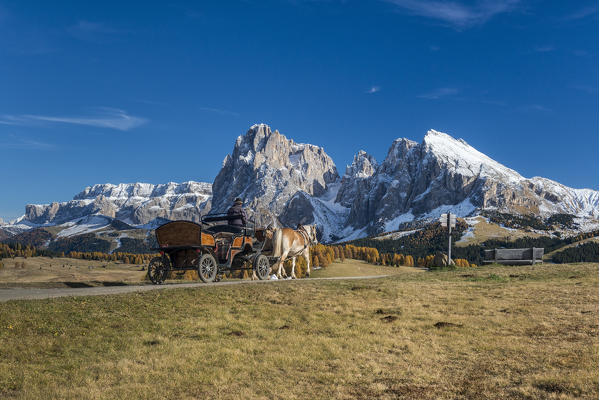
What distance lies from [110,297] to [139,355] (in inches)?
→ 229

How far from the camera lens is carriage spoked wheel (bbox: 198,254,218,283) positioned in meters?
21.3

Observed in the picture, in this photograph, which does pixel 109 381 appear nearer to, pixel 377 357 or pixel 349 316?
pixel 377 357

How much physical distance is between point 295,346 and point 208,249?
10.8 m

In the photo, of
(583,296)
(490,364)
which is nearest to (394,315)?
(490,364)

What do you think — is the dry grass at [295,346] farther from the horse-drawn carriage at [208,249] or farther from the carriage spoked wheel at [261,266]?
the carriage spoked wheel at [261,266]

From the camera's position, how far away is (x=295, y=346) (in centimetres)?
1214

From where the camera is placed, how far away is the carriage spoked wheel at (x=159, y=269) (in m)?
23.1

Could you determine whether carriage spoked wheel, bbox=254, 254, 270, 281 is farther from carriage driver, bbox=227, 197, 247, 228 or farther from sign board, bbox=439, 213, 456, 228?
sign board, bbox=439, 213, 456, 228

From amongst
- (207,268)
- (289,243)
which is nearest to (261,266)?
(289,243)

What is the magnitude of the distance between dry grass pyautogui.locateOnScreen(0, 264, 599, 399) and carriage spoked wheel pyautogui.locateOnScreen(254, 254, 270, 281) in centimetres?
488

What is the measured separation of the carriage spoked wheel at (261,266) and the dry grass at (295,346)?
488 cm

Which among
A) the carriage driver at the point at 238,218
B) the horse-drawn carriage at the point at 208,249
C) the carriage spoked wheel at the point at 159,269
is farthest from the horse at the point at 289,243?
the carriage spoked wheel at the point at 159,269

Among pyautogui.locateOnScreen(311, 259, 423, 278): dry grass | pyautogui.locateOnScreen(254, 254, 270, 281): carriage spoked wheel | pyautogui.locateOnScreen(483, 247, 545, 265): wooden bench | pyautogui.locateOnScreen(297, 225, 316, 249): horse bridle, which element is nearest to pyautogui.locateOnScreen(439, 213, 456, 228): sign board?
pyautogui.locateOnScreen(483, 247, 545, 265): wooden bench

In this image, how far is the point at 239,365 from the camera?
10484mm
